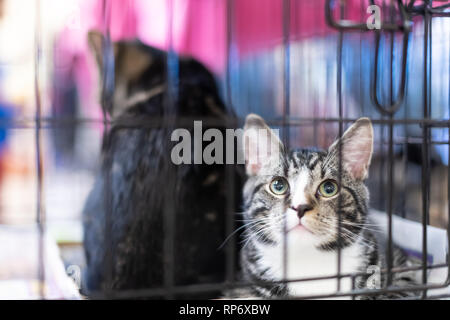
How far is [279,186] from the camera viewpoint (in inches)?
35.7

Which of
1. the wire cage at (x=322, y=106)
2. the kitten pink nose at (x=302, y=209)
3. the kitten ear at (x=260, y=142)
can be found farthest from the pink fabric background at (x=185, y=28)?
the kitten pink nose at (x=302, y=209)

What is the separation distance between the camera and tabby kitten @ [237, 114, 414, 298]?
884 mm

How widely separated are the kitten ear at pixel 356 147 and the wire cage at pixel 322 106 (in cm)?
2

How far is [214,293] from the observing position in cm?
88

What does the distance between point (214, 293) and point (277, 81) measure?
0.77 m

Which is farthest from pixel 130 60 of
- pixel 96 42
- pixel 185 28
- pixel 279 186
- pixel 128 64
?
pixel 279 186

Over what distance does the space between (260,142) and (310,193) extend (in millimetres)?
143

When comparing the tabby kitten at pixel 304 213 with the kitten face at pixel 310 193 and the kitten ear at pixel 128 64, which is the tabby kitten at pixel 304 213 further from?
the kitten ear at pixel 128 64

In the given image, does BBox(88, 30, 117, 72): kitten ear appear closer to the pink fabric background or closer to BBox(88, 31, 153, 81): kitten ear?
BBox(88, 31, 153, 81): kitten ear

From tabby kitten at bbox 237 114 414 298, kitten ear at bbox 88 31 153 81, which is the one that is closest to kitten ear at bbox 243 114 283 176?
tabby kitten at bbox 237 114 414 298

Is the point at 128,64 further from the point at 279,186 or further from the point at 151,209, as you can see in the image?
the point at 279,186

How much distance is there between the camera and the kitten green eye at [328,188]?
0.90 m
